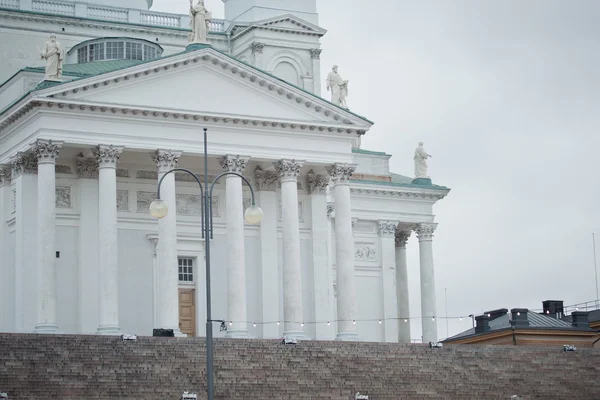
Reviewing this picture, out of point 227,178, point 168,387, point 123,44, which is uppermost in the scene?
point 123,44

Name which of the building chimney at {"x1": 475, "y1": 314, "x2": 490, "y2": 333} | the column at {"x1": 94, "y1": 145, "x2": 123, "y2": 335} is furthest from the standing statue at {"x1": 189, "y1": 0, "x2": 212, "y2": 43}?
the building chimney at {"x1": 475, "y1": 314, "x2": 490, "y2": 333}

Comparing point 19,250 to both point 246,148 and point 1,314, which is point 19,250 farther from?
point 246,148

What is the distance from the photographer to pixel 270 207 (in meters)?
68.2

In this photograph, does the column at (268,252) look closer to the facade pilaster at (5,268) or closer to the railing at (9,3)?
the facade pilaster at (5,268)

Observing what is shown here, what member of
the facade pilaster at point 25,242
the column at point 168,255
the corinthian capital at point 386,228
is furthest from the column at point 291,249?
Result: the corinthian capital at point 386,228

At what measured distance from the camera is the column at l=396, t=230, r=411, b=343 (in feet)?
270

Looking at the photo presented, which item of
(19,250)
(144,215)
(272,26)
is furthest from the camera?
(272,26)

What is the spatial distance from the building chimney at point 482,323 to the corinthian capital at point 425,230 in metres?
10.7

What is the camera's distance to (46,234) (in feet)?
196

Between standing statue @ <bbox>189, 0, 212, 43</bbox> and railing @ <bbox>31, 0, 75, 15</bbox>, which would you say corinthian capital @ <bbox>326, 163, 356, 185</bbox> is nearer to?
standing statue @ <bbox>189, 0, 212, 43</bbox>

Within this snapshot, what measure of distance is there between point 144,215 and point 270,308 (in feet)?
24.2

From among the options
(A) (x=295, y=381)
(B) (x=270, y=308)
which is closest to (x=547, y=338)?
(B) (x=270, y=308)

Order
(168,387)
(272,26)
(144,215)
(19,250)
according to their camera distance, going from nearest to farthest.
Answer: (168,387)
(19,250)
(144,215)
(272,26)

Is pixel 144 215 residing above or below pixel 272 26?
below
